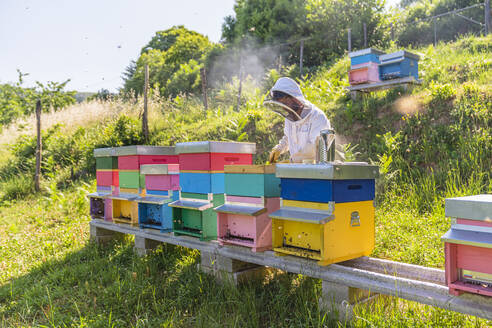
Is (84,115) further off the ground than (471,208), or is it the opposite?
(84,115)

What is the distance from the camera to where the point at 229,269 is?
10.8ft

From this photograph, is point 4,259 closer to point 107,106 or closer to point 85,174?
point 85,174

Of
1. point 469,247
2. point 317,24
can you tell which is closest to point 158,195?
point 469,247

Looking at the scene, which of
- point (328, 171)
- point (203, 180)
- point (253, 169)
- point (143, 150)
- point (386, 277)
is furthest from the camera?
point (143, 150)

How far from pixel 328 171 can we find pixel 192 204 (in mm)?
1560

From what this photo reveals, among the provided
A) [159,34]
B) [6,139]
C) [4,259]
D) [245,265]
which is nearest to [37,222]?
[4,259]

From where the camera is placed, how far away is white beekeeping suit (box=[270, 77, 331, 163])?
11.0 feet

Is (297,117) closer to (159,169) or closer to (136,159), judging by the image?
(159,169)

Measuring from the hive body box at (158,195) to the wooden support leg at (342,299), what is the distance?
75.5 inches

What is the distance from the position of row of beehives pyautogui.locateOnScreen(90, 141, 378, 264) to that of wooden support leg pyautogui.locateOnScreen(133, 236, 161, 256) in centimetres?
19

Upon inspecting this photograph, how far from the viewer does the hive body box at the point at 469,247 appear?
1.89m

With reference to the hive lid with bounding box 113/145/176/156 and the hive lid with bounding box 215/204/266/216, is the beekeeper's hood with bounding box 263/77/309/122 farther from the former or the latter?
the hive lid with bounding box 113/145/176/156

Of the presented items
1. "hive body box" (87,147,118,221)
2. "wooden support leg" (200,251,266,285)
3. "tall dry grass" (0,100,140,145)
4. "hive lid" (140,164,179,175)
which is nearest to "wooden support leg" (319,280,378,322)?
"wooden support leg" (200,251,266,285)

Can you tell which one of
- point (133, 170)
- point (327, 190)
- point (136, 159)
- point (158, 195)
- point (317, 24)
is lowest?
point (158, 195)
